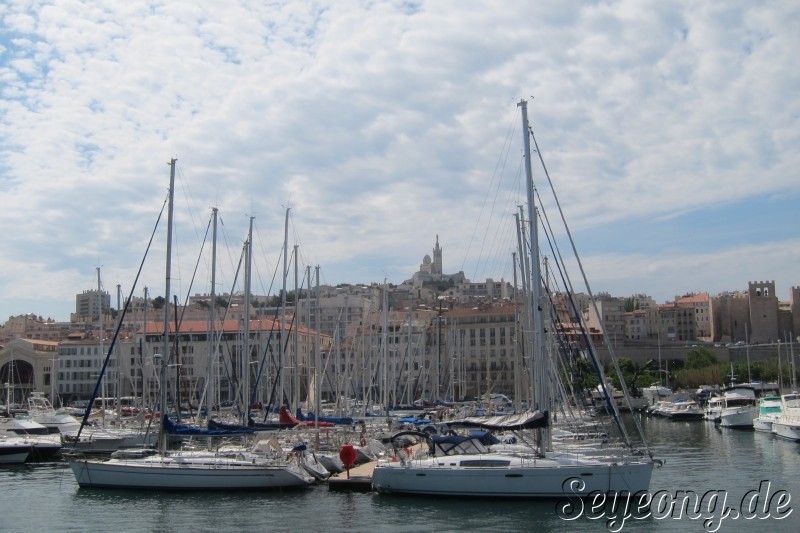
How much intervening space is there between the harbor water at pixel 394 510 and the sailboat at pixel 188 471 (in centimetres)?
39

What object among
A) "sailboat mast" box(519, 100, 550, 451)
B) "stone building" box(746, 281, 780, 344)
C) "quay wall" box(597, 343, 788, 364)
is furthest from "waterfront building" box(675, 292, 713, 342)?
"sailboat mast" box(519, 100, 550, 451)

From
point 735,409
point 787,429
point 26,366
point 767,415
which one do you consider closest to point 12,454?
point 787,429

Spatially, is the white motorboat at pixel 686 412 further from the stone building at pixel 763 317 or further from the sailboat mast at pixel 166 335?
the stone building at pixel 763 317

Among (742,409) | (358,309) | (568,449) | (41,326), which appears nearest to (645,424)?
(742,409)

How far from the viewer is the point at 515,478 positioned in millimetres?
29391

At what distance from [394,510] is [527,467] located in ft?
15.7

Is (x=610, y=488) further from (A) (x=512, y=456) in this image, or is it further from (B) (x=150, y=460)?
(B) (x=150, y=460)

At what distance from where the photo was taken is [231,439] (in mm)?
37906

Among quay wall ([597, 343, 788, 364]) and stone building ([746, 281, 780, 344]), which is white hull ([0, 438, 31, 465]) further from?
stone building ([746, 281, 780, 344])

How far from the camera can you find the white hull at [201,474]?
32719mm

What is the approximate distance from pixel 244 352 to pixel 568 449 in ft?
50.2

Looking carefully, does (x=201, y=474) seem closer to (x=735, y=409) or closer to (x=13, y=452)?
(x=13, y=452)

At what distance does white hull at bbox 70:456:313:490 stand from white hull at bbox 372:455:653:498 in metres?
4.54

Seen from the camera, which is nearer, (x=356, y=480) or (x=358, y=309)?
(x=356, y=480)
